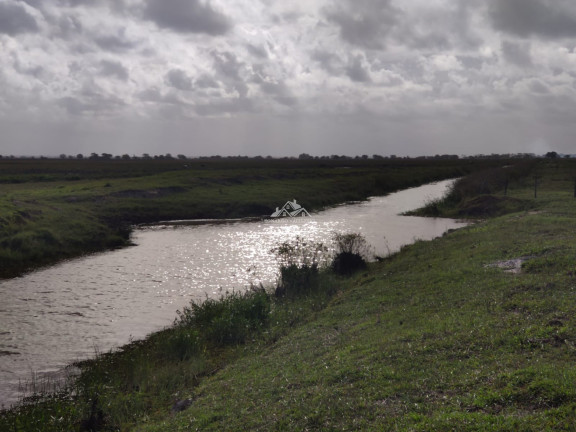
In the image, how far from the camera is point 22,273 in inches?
1109

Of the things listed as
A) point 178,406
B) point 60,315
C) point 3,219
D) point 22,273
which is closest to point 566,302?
point 178,406

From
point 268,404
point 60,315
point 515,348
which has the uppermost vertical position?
point 515,348

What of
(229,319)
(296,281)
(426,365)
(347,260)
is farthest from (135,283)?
(426,365)

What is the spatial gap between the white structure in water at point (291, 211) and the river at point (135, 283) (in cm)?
644

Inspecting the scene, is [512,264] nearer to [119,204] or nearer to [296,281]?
[296,281]

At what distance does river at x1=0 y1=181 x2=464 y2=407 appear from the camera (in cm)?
1708

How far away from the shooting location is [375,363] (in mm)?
10305

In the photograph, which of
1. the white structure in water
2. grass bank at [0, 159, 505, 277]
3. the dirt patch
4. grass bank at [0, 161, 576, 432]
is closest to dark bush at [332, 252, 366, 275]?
grass bank at [0, 161, 576, 432]

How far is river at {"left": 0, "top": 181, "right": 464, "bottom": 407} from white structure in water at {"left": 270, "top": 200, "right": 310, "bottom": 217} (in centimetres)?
644

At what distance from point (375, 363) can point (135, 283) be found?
732 inches

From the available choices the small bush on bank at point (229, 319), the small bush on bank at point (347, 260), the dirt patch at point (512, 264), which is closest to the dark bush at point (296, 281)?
the small bush on bank at point (229, 319)

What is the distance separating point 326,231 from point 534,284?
90.3ft

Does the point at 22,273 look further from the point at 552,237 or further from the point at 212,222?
the point at 552,237

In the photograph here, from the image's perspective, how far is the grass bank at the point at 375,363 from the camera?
26.4 ft
